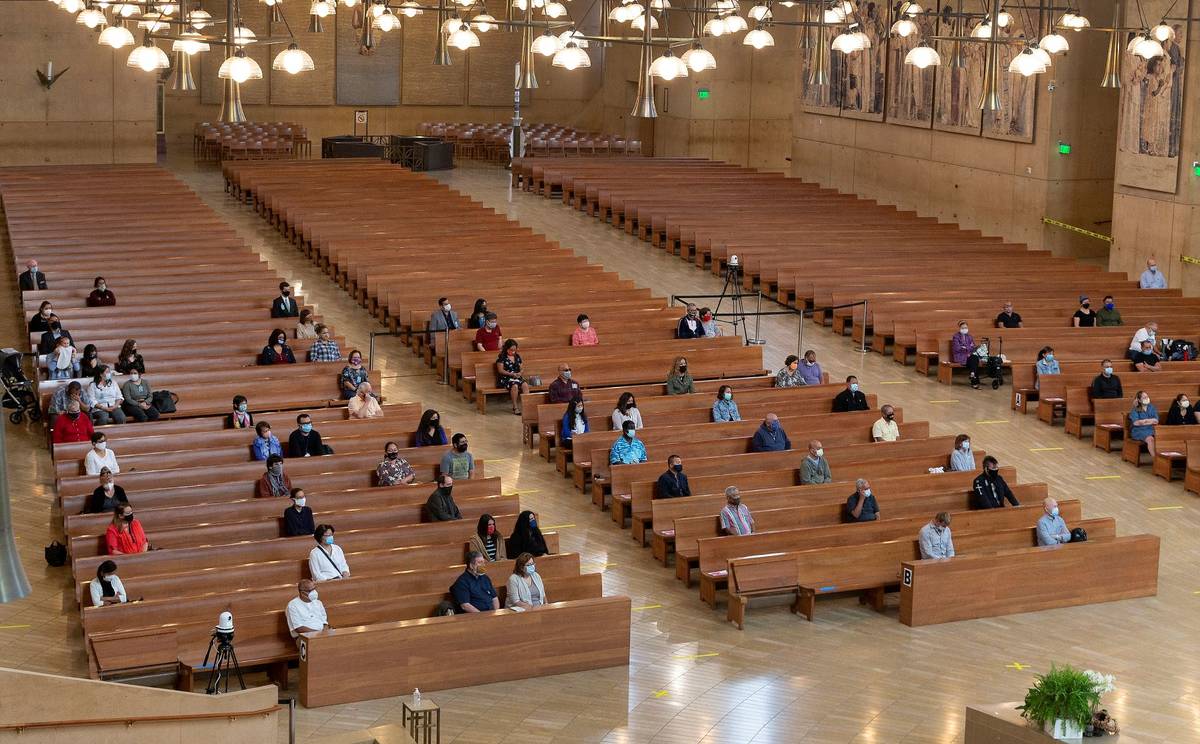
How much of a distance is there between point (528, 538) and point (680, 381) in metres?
4.41

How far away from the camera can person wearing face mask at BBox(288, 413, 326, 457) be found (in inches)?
489

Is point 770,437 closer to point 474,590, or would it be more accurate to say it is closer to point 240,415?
point 474,590

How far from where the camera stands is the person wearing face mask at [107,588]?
373 inches

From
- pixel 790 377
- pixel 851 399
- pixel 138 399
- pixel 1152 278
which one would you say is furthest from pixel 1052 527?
pixel 1152 278

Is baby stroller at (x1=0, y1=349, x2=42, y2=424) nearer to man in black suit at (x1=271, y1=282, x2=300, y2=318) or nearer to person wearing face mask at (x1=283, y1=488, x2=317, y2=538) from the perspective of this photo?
man in black suit at (x1=271, y1=282, x2=300, y2=318)

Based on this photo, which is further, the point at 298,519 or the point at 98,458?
the point at 98,458

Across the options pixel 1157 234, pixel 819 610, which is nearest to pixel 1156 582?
pixel 819 610

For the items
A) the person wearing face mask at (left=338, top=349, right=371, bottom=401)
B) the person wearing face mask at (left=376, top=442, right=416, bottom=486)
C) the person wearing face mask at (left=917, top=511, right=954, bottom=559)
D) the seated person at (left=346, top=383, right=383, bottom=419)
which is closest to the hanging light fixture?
the person wearing face mask at (left=376, top=442, right=416, bottom=486)

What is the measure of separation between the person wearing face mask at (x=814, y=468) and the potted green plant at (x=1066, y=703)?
4.59 m

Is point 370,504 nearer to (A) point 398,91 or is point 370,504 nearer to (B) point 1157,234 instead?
(B) point 1157,234

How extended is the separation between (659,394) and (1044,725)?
7.50 meters

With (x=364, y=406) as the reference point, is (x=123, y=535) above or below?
below

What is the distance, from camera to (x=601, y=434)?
13.2m

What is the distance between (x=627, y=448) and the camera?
12844 millimetres
